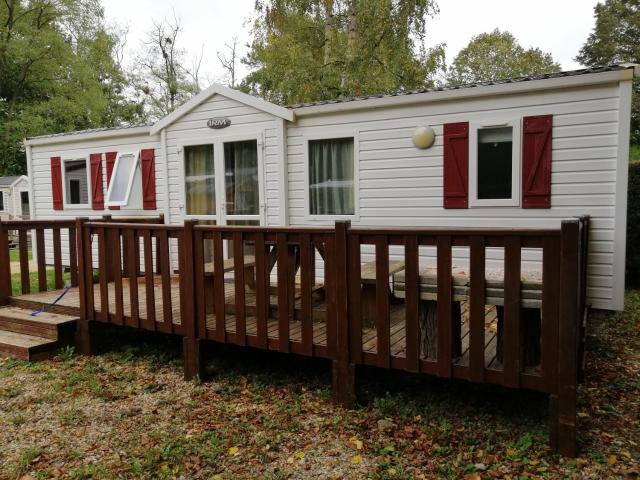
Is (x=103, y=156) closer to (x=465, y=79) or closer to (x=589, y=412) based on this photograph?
(x=589, y=412)

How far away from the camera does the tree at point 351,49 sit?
12.8 metres

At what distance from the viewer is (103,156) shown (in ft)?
24.6

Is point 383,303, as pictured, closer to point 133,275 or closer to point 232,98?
point 133,275

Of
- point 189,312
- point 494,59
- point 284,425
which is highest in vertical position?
point 494,59

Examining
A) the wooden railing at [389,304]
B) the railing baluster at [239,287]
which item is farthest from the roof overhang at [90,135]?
the railing baluster at [239,287]

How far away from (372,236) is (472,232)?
0.61 m

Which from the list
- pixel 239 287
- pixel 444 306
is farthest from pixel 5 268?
pixel 444 306

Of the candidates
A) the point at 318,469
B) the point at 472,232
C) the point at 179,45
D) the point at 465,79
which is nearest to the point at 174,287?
the point at 318,469

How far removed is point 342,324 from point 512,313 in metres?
1.01

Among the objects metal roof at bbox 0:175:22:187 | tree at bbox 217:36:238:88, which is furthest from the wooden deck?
tree at bbox 217:36:238:88

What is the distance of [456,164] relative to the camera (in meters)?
5.09

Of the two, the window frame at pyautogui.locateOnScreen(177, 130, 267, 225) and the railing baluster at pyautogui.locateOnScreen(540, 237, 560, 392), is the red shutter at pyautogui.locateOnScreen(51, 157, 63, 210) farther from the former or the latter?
the railing baluster at pyautogui.locateOnScreen(540, 237, 560, 392)

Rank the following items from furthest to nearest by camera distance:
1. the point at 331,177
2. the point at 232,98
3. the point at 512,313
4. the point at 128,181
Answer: the point at 128,181 < the point at 232,98 < the point at 331,177 < the point at 512,313

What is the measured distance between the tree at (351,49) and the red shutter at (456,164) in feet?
26.7
